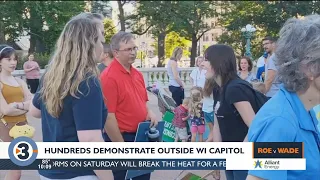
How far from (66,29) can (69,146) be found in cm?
66

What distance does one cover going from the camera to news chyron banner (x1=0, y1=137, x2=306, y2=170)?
2988mm

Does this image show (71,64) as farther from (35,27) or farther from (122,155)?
(35,27)

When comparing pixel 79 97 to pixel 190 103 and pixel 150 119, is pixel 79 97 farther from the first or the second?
pixel 190 103

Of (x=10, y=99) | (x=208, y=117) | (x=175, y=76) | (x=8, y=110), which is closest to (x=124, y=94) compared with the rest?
(x=8, y=110)

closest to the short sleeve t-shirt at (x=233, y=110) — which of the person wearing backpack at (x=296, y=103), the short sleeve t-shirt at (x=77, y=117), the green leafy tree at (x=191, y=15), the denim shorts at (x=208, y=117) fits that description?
the short sleeve t-shirt at (x=77, y=117)

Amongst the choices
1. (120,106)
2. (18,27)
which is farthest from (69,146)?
(18,27)

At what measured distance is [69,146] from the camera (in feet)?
9.57

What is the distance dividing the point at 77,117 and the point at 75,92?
0.13 m

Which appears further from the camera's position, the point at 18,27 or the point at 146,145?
the point at 18,27

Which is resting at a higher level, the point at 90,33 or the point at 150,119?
the point at 90,33

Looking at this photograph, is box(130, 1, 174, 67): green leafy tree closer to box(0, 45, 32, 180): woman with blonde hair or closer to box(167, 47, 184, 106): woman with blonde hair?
box(167, 47, 184, 106): woman with blonde hair

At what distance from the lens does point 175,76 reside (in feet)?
35.1

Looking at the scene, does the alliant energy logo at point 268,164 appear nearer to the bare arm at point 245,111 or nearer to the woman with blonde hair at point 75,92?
the woman with blonde hair at point 75,92

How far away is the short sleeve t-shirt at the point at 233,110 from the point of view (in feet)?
11.8
